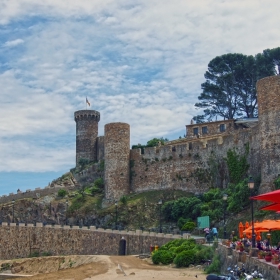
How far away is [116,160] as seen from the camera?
5878 cm

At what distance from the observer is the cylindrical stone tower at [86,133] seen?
73.6 metres

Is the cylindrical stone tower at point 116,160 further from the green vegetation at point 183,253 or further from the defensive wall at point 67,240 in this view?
the green vegetation at point 183,253

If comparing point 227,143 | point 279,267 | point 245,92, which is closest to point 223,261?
point 279,267

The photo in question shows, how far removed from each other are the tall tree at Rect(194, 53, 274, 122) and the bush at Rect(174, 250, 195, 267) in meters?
41.1

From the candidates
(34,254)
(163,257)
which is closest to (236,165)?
(163,257)

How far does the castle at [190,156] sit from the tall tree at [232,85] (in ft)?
34.3

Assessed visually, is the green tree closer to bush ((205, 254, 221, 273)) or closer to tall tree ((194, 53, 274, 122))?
tall tree ((194, 53, 274, 122))

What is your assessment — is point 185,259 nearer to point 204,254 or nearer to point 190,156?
point 204,254

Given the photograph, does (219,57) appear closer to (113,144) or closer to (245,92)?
(245,92)

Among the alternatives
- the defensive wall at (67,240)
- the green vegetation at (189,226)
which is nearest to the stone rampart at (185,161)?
the green vegetation at (189,226)

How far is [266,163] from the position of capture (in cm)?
4225

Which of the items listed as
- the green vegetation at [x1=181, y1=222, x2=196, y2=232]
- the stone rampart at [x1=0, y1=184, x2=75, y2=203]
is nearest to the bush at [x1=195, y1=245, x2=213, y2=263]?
the green vegetation at [x1=181, y1=222, x2=196, y2=232]

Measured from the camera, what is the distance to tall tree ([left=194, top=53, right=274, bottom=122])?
6931 cm

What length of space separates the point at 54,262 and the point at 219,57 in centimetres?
4083
